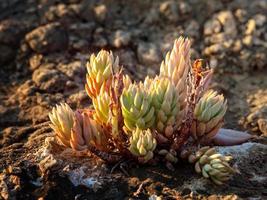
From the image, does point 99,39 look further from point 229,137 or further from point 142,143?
point 142,143

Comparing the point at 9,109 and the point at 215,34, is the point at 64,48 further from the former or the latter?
the point at 215,34

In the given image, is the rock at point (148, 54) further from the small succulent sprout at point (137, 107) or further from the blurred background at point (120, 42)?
the small succulent sprout at point (137, 107)

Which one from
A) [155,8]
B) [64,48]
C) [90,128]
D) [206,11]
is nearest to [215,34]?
[206,11]

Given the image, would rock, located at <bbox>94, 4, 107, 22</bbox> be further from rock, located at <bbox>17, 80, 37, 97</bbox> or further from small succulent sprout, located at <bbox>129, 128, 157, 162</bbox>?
small succulent sprout, located at <bbox>129, 128, 157, 162</bbox>

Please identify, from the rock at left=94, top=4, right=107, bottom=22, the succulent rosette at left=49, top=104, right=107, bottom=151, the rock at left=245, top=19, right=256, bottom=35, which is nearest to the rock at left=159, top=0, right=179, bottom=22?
the rock at left=94, top=4, right=107, bottom=22

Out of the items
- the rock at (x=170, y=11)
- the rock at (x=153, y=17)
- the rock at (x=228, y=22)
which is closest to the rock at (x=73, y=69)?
the rock at (x=153, y=17)

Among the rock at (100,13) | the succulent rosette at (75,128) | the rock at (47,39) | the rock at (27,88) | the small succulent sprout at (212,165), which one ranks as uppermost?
the rock at (100,13)

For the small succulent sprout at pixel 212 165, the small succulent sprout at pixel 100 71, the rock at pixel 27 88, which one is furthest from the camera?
the rock at pixel 27 88
